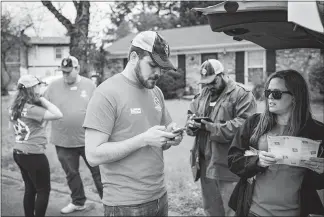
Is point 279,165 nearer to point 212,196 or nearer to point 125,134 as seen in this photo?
point 125,134

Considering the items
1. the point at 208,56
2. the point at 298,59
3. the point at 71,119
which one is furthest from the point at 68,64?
the point at 208,56

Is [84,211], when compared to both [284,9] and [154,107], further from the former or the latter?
[284,9]

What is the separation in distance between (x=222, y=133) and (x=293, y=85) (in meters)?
1.41

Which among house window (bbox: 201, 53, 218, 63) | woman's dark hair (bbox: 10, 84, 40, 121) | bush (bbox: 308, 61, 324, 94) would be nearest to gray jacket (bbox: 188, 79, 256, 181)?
woman's dark hair (bbox: 10, 84, 40, 121)

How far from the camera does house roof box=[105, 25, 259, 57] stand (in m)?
22.2

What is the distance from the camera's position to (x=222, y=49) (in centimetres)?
2202

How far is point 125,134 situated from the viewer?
9.52 feet

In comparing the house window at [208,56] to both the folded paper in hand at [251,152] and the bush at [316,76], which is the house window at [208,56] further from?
the folded paper in hand at [251,152]

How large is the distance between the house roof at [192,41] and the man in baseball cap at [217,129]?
16.1 metres

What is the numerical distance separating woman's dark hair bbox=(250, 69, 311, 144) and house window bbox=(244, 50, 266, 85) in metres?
17.2

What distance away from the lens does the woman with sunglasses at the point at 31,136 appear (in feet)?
15.9

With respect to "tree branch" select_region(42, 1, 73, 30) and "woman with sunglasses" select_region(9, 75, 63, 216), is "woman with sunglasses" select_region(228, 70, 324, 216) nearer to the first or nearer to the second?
"woman with sunglasses" select_region(9, 75, 63, 216)

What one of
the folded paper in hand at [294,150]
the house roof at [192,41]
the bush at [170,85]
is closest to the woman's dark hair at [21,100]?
the folded paper in hand at [294,150]

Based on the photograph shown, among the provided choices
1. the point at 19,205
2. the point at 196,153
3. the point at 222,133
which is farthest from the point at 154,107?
the point at 19,205
